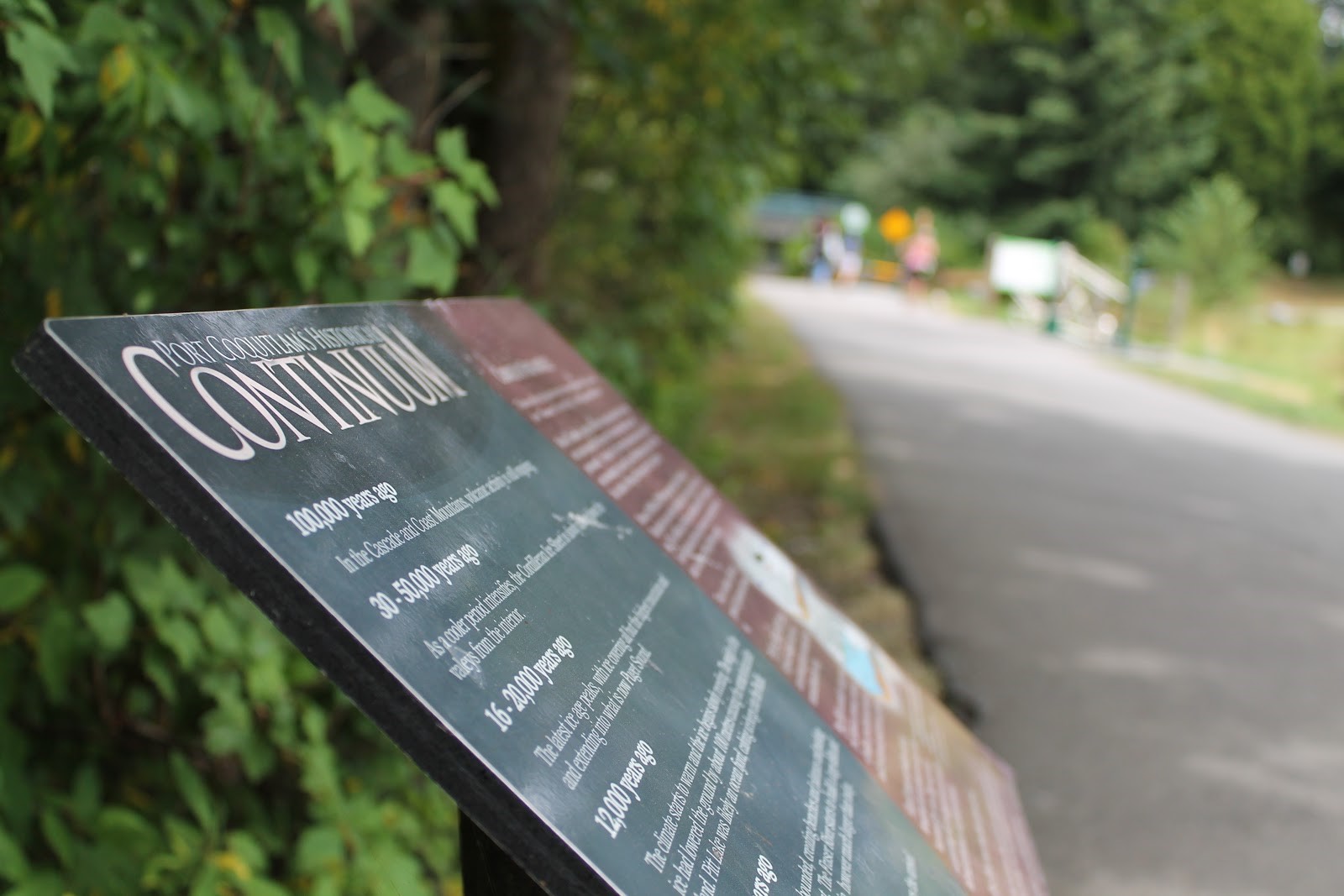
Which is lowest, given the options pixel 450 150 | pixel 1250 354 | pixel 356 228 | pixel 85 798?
pixel 1250 354

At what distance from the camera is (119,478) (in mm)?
2350

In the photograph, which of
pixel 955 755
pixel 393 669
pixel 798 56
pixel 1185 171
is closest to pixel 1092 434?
pixel 798 56

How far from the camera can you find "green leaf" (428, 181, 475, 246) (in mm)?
2217

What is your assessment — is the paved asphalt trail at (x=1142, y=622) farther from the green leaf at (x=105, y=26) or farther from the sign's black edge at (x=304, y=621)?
the green leaf at (x=105, y=26)

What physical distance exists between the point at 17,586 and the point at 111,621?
7.0 inches

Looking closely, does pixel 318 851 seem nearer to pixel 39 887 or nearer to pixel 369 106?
pixel 39 887

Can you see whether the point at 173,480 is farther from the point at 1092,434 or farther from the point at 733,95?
the point at 1092,434

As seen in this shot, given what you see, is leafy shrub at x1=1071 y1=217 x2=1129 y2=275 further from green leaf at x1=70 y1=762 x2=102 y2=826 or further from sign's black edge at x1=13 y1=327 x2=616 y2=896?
sign's black edge at x1=13 y1=327 x2=616 y2=896

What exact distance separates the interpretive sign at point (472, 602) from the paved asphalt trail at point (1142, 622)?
6.79ft

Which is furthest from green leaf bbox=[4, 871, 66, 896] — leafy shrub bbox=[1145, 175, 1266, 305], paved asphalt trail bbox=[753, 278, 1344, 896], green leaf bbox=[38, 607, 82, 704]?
leafy shrub bbox=[1145, 175, 1266, 305]

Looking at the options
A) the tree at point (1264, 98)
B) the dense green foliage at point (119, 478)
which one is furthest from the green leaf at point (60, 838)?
the tree at point (1264, 98)

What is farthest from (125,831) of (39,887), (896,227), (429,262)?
(896,227)

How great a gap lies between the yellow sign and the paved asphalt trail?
34241 mm

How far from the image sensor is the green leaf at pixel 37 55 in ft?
5.28
